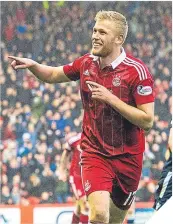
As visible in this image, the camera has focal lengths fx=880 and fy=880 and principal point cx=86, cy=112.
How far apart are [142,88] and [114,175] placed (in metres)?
0.71

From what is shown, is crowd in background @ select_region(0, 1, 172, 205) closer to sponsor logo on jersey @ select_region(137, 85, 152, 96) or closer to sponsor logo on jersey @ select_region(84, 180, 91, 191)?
sponsor logo on jersey @ select_region(84, 180, 91, 191)

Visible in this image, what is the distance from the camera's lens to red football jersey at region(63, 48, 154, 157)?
20.6 ft

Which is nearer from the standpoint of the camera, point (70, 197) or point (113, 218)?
point (113, 218)

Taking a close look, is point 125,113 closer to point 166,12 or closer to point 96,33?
point 96,33

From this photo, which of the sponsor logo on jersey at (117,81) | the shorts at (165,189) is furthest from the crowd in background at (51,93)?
the sponsor logo on jersey at (117,81)

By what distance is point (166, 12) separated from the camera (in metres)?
22.9

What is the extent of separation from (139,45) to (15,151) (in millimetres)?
6336

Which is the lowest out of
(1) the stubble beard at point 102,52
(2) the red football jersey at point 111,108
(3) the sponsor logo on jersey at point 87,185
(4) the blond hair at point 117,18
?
(3) the sponsor logo on jersey at point 87,185

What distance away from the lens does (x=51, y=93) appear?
732 inches

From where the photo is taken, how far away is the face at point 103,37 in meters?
6.24

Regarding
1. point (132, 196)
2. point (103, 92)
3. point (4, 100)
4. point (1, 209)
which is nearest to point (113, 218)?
point (132, 196)

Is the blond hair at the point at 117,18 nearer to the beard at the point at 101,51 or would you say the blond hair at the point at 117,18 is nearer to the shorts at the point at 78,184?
the beard at the point at 101,51

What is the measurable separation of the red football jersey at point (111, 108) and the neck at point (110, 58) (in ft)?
0.07

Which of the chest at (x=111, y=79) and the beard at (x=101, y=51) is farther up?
the beard at (x=101, y=51)
